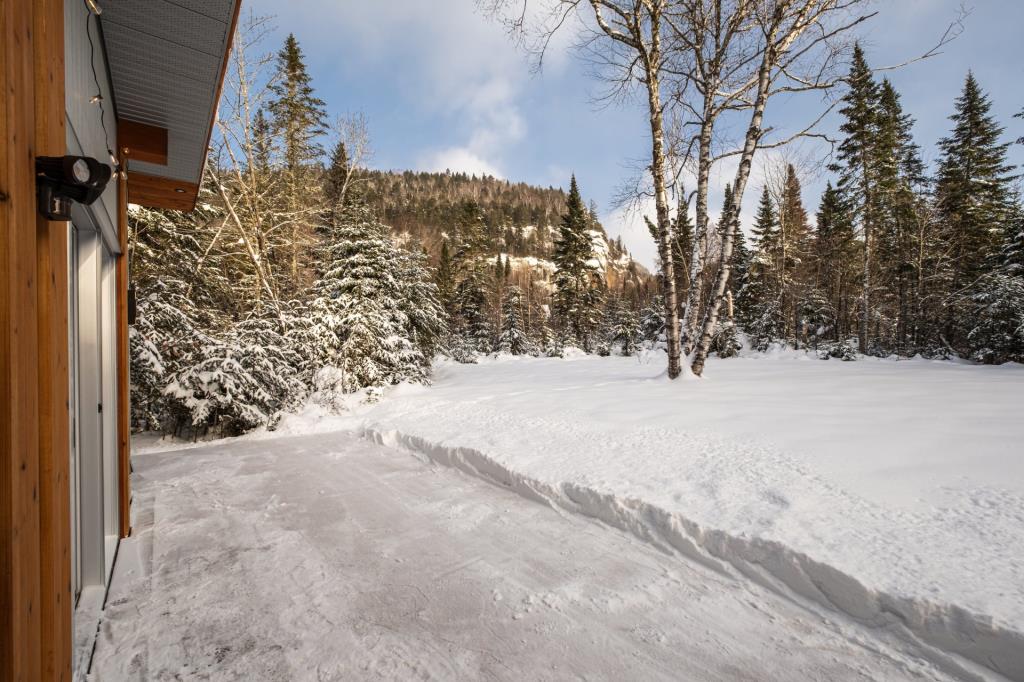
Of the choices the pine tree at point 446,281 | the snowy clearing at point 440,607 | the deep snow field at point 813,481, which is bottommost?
the snowy clearing at point 440,607

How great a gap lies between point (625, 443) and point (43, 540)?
4.17 meters

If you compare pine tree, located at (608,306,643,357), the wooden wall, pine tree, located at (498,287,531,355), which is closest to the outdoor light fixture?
the wooden wall

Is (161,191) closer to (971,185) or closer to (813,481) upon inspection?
(813,481)

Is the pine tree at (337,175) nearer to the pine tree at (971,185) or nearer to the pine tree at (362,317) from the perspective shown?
the pine tree at (362,317)

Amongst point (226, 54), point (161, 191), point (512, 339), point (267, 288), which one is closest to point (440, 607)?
point (226, 54)

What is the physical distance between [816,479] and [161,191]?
7254mm

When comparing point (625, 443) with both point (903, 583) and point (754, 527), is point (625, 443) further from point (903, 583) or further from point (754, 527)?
point (903, 583)

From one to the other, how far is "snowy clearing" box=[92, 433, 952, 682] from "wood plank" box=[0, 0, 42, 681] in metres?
1.32

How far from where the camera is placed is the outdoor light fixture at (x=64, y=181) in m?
1.20

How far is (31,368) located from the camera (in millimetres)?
1114

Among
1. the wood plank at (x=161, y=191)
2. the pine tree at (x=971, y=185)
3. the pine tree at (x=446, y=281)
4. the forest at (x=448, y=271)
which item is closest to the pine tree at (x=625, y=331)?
the forest at (x=448, y=271)

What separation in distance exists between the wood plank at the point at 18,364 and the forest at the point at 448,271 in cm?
632

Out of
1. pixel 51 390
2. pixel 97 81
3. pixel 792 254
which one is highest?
pixel 792 254

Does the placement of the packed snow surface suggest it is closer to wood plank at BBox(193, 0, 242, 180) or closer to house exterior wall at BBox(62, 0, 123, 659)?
house exterior wall at BBox(62, 0, 123, 659)
